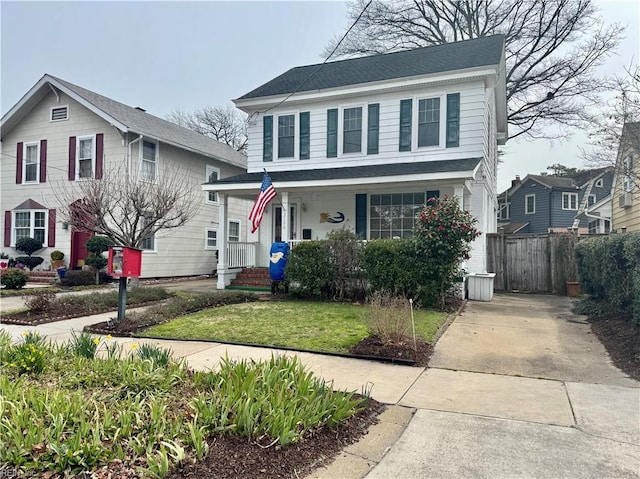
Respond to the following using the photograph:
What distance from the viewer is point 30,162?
1822 centimetres

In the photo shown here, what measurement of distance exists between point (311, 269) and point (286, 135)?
230 inches

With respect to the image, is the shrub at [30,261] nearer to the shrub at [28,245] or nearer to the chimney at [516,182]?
the shrub at [28,245]

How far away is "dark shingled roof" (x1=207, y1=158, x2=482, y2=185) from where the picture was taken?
11305 mm

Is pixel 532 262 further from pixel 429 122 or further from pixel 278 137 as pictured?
pixel 278 137

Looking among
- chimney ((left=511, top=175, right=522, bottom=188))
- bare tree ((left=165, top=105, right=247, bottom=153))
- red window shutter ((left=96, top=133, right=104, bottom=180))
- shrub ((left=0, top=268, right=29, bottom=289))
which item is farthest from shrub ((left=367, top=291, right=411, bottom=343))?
chimney ((left=511, top=175, right=522, bottom=188))

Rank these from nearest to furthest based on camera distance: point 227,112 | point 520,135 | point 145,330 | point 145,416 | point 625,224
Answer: point 145,416 → point 145,330 → point 625,224 → point 520,135 → point 227,112

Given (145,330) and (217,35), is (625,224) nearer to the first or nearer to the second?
(217,35)

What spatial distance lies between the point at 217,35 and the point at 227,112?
3017 cm

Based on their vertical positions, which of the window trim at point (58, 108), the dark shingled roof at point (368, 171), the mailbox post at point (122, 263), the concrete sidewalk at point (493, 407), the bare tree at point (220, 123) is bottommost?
the concrete sidewalk at point (493, 407)

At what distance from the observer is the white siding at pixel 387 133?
12.3m

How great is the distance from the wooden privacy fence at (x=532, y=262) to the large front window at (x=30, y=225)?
1748 centimetres

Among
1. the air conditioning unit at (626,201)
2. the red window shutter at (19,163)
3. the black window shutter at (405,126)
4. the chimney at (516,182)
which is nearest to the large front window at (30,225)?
the red window shutter at (19,163)

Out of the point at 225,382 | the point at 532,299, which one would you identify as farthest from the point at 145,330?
the point at 532,299

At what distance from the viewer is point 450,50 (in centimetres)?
1442
